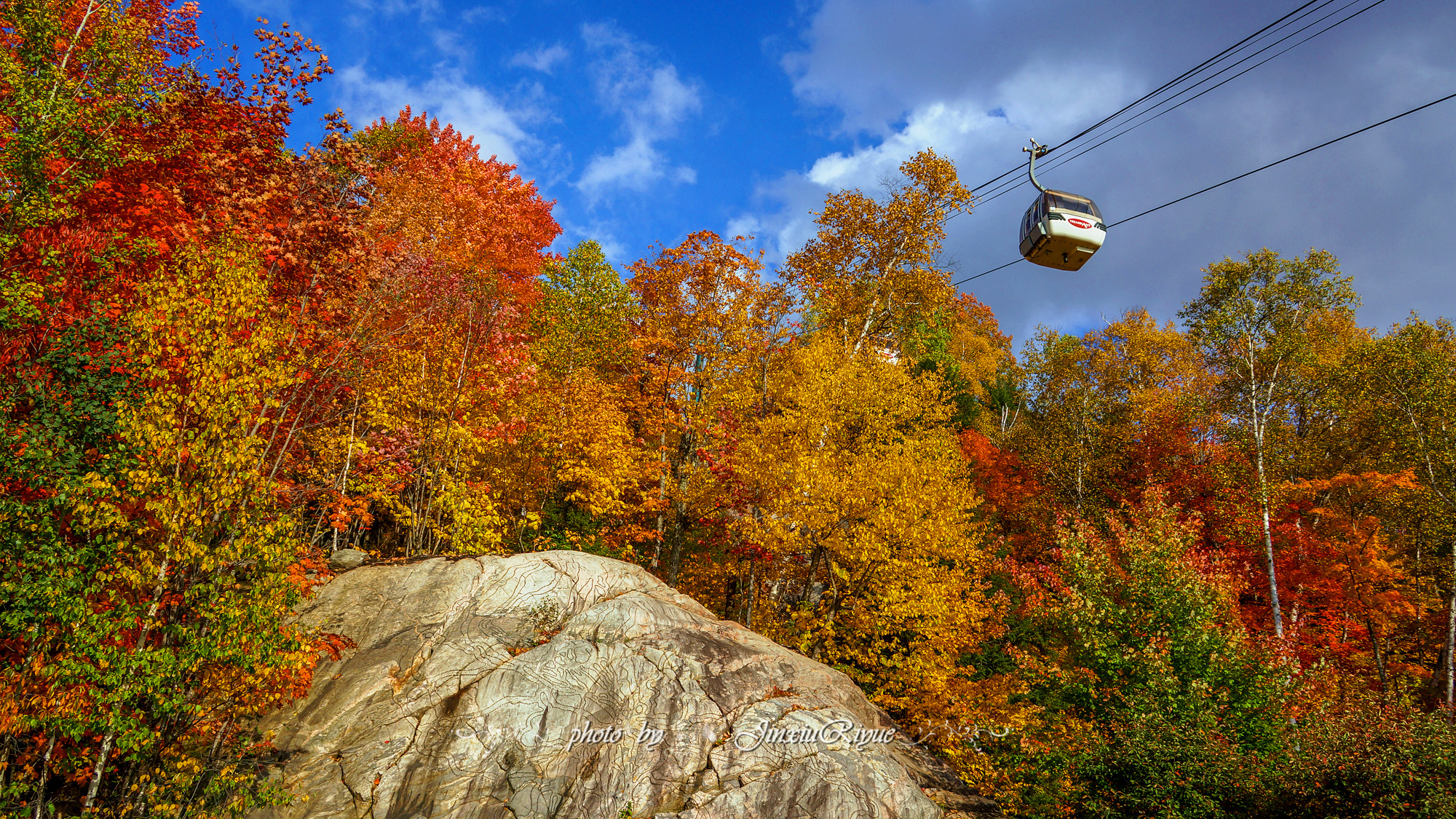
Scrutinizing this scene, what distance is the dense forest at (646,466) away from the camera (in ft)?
33.0

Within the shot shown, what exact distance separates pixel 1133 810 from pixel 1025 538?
26.7m

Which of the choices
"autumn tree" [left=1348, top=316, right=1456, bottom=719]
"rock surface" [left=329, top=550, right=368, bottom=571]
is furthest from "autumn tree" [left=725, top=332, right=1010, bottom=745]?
"autumn tree" [left=1348, top=316, right=1456, bottom=719]

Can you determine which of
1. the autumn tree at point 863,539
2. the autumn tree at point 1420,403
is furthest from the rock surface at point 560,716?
the autumn tree at point 1420,403

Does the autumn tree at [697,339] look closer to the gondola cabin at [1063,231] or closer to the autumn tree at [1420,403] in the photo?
the gondola cabin at [1063,231]

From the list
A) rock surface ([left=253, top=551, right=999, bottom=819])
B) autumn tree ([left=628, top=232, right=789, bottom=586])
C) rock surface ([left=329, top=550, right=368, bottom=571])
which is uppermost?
autumn tree ([left=628, top=232, right=789, bottom=586])

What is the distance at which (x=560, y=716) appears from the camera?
12023 millimetres

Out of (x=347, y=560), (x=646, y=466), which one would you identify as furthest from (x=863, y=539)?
(x=347, y=560)

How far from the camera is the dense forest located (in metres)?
10.1

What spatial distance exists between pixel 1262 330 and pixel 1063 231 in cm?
1878

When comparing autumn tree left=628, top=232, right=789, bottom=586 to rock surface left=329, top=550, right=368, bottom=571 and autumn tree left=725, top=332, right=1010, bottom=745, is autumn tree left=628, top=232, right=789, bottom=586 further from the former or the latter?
rock surface left=329, top=550, right=368, bottom=571

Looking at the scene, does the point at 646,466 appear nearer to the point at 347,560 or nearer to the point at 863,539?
the point at 863,539

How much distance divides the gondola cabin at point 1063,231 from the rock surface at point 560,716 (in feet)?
41.3

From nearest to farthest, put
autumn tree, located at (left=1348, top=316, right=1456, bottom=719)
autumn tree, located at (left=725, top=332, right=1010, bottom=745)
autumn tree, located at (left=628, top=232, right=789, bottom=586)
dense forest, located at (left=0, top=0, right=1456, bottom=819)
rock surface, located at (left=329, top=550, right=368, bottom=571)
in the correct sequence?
dense forest, located at (left=0, top=0, right=1456, bottom=819)
rock surface, located at (left=329, top=550, right=368, bottom=571)
autumn tree, located at (left=725, top=332, right=1010, bottom=745)
autumn tree, located at (left=1348, top=316, right=1456, bottom=719)
autumn tree, located at (left=628, top=232, right=789, bottom=586)

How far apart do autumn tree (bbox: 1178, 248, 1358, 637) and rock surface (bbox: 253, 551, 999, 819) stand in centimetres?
2339
